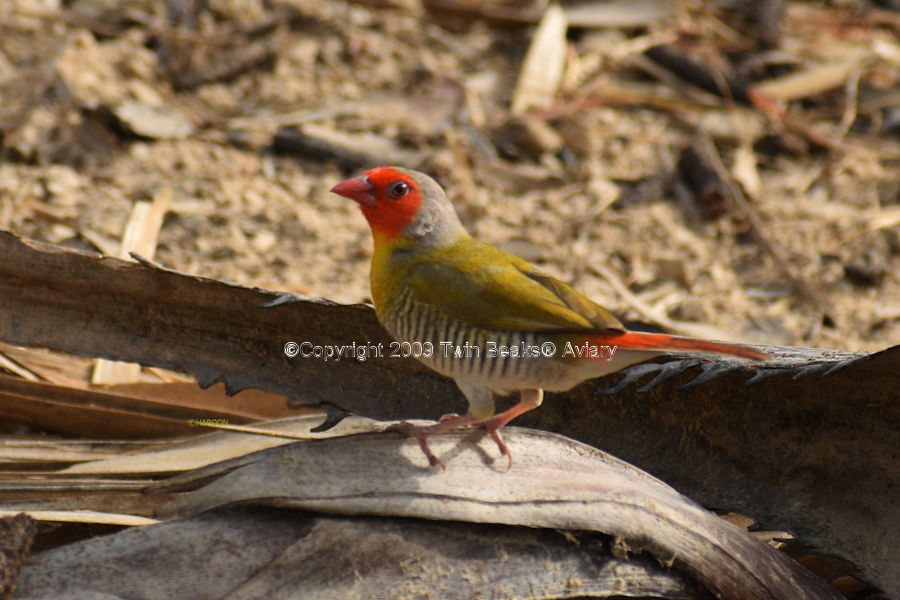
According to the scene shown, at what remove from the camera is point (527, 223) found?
4363mm

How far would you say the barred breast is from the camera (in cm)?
223

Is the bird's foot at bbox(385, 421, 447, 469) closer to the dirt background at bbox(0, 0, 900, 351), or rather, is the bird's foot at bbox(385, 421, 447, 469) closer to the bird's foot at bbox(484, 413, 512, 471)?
the bird's foot at bbox(484, 413, 512, 471)

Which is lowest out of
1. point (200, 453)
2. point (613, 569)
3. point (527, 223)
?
point (527, 223)

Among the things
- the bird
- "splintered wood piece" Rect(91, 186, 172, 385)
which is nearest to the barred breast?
the bird

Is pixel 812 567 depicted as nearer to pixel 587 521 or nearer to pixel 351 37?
pixel 587 521

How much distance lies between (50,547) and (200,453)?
43cm

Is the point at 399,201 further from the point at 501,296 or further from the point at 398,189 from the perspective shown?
the point at 501,296

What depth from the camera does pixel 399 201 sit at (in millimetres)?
2506

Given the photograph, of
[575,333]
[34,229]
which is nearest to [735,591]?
[575,333]

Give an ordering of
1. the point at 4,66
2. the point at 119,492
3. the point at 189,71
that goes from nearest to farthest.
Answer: the point at 119,492, the point at 4,66, the point at 189,71

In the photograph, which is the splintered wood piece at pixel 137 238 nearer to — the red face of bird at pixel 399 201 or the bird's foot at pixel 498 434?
the red face of bird at pixel 399 201

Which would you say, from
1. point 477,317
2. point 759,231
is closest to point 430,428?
point 477,317

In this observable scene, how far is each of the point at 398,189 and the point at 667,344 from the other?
31.7 inches

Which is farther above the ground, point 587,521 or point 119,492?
point 587,521
